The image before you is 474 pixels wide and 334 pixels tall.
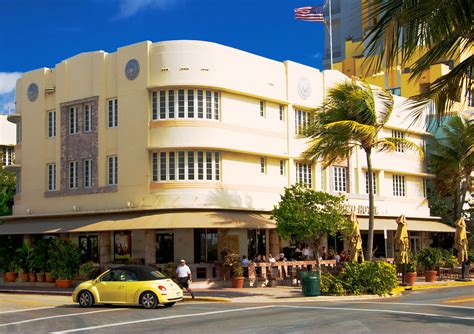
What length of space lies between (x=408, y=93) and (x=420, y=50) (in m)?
43.8

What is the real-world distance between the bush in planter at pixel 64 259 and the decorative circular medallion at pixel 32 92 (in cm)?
882

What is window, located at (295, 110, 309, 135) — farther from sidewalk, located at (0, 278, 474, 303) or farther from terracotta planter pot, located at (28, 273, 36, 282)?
terracotta planter pot, located at (28, 273, 36, 282)

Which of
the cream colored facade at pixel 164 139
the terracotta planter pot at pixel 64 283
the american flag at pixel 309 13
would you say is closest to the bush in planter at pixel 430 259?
the cream colored facade at pixel 164 139

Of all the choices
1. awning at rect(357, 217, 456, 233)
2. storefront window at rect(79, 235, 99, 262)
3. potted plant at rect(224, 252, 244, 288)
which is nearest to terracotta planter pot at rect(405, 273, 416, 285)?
awning at rect(357, 217, 456, 233)

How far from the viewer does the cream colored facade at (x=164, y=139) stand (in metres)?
32.1

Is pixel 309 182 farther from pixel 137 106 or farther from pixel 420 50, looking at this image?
pixel 420 50

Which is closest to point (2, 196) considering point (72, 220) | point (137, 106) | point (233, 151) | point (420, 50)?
point (72, 220)

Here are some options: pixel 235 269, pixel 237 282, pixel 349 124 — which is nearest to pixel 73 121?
pixel 235 269

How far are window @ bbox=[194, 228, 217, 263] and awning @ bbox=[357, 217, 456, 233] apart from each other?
344 inches

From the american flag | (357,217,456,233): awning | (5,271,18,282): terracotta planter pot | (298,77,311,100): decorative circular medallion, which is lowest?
(5,271,18,282): terracotta planter pot

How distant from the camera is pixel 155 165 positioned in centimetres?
3259

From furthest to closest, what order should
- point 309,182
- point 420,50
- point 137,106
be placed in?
point 309,182 → point 137,106 → point 420,50

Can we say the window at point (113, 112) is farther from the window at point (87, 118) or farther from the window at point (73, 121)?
the window at point (73, 121)

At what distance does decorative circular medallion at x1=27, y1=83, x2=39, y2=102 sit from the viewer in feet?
124
